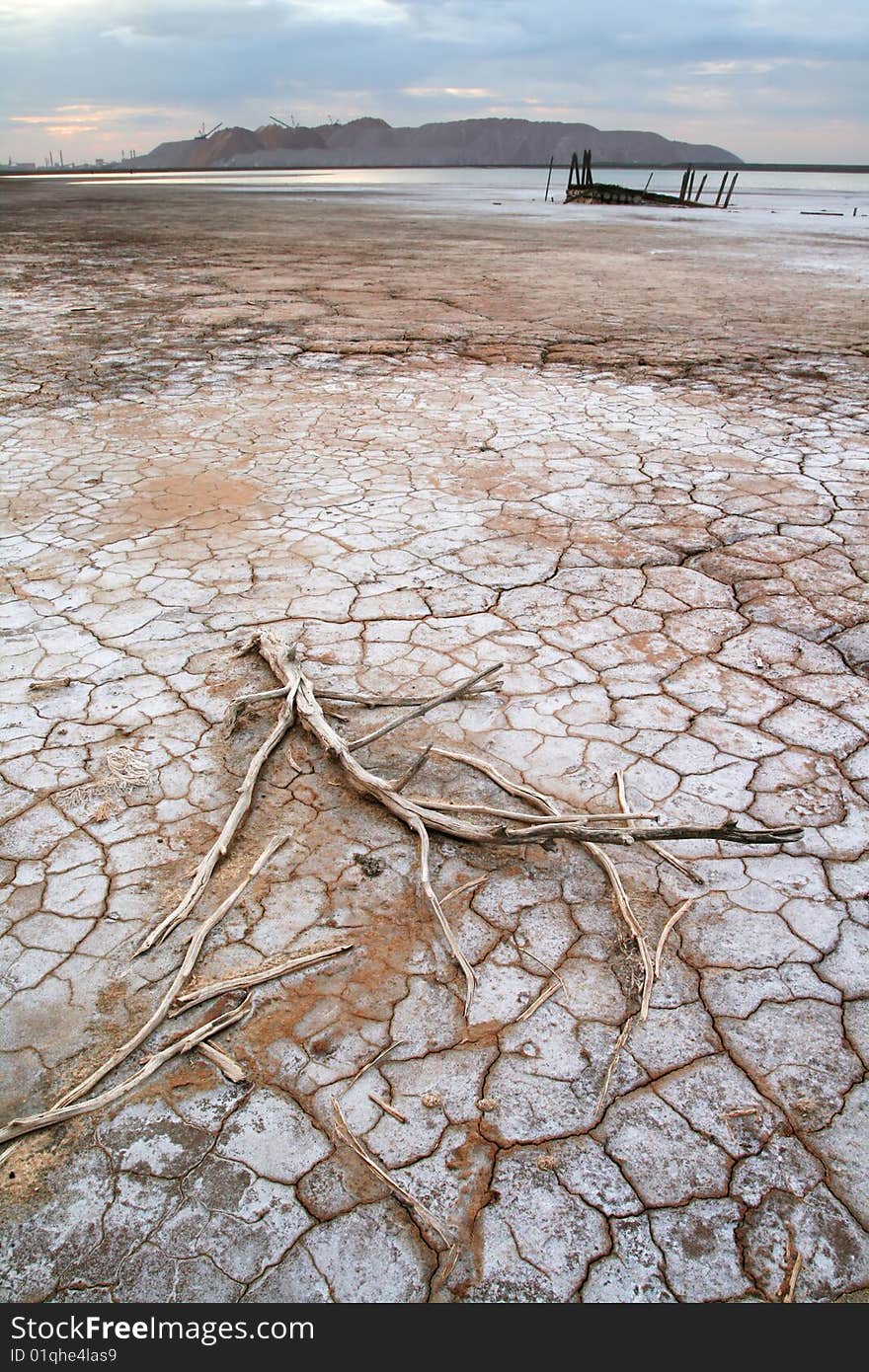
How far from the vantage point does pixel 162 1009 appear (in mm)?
1376

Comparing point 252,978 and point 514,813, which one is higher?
point 514,813

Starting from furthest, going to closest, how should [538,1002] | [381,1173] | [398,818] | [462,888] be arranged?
[398,818] → [462,888] → [538,1002] → [381,1173]

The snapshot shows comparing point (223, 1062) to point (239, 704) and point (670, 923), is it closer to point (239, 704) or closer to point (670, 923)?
point (670, 923)

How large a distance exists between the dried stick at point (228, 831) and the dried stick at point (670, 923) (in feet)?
2.80

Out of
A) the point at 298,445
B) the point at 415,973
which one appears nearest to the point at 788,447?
the point at 298,445

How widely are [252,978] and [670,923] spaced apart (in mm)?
765

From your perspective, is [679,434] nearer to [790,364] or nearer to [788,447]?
[788,447]

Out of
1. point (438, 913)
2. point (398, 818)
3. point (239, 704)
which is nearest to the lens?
point (438, 913)

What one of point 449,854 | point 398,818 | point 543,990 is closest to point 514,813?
point 449,854

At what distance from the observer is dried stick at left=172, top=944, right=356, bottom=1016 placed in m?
1.40

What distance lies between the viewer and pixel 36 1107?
1258mm

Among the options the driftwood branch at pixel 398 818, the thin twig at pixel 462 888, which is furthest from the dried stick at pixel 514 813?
the thin twig at pixel 462 888

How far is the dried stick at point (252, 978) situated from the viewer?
1400mm
